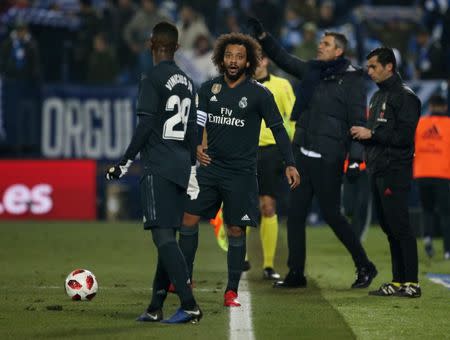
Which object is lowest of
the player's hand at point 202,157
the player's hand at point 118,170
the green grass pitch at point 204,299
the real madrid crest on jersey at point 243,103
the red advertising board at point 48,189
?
the green grass pitch at point 204,299

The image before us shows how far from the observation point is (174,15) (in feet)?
75.6

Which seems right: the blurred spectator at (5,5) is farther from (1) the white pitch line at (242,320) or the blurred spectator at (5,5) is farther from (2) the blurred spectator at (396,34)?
(1) the white pitch line at (242,320)

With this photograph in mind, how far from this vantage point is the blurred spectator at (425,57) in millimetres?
19828

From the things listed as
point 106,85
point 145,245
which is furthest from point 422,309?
point 106,85

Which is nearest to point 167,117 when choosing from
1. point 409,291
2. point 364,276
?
point 409,291

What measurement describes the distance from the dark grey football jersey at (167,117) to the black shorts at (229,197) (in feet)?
3.62

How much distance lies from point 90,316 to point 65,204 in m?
11.0

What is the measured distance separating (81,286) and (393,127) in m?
2.94

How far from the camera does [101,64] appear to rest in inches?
824

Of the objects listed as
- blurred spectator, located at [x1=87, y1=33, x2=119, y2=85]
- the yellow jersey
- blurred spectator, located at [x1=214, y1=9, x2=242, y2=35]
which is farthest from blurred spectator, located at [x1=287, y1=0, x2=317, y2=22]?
the yellow jersey

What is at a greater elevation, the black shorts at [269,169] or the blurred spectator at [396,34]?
the blurred spectator at [396,34]

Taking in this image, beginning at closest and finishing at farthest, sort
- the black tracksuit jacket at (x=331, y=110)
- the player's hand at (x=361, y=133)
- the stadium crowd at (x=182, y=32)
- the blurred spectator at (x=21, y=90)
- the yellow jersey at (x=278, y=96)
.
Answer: the player's hand at (x=361, y=133) → the black tracksuit jacket at (x=331, y=110) → the yellow jersey at (x=278, y=96) → the blurred spectator at (x=21, y=90) → the stadium crowd at (x=182, y=32)

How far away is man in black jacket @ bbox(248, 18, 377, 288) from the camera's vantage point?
430 inches

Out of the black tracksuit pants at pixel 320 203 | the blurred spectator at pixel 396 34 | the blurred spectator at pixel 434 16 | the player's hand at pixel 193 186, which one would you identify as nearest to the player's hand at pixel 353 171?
the black tracksuit pants at pixel 320 203
